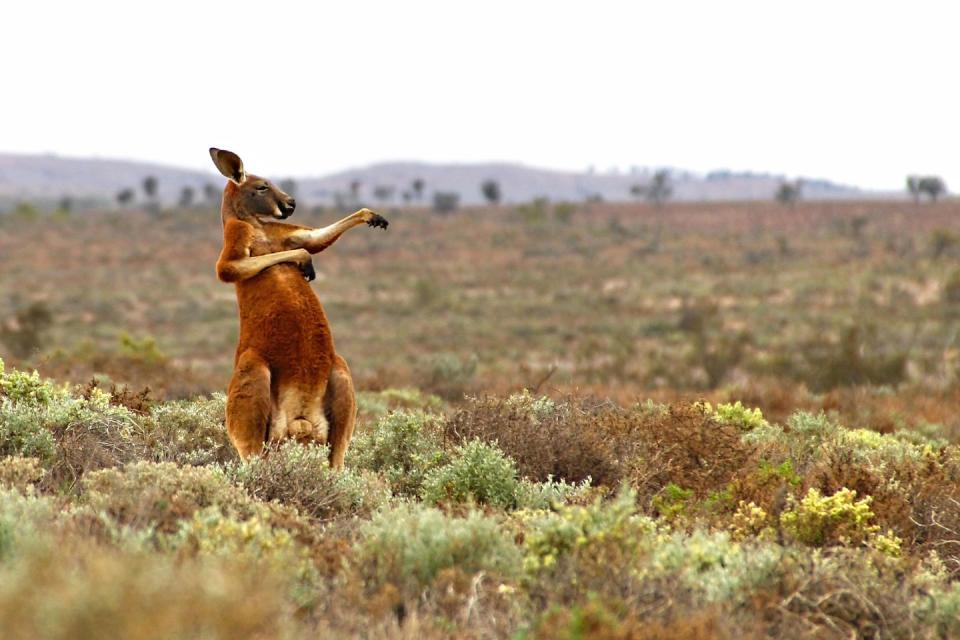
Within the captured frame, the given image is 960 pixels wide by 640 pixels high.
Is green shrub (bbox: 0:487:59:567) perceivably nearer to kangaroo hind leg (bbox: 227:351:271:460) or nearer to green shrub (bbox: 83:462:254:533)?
green shrub (bbox: 83:462:254:533)

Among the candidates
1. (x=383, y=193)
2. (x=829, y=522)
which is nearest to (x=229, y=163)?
(x=829, y=522)

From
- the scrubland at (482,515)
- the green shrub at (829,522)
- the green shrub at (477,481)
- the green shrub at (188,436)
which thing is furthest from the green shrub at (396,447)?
the green shrub at (829,522)

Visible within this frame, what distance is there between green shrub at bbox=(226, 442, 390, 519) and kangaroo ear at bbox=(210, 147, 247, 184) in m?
1.88

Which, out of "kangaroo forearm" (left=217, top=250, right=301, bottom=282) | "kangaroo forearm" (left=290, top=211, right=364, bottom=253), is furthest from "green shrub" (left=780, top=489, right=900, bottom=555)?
"kangaroo forearm" (left=217, top=250, right=301, bottom=282)

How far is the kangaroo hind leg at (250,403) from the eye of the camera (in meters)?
6.37

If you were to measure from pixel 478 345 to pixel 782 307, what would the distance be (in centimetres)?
1270

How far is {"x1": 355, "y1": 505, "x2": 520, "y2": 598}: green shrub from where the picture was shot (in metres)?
4.50

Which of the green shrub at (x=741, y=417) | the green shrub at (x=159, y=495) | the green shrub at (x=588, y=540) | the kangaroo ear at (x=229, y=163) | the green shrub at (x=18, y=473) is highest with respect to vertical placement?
the kangaroo ear at (x=229, y=163)

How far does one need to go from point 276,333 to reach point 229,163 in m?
1.23

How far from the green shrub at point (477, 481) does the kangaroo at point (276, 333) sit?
2.24ft

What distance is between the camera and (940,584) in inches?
192

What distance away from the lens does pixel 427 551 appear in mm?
4566

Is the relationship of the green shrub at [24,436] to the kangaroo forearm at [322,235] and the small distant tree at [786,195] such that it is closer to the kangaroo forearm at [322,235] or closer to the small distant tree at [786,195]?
the kangaroo forearm at [322,235]

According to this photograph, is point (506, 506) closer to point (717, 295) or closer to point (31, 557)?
point (31, 557)
